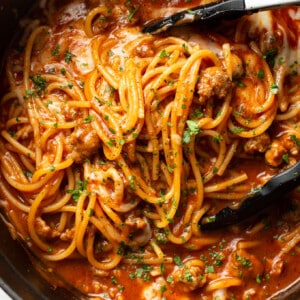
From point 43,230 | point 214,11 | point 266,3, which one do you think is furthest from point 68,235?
point 266,3

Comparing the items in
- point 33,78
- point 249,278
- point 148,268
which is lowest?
point 249,278

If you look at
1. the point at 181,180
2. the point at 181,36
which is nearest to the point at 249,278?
the point at 181,180

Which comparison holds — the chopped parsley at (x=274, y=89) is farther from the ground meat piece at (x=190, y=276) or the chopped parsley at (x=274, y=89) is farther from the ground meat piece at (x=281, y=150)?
the ground meat piece at (x=190, y=276)

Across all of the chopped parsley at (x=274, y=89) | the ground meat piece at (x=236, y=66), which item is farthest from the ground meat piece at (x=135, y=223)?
the chopped parsley at (x=274, y=89)

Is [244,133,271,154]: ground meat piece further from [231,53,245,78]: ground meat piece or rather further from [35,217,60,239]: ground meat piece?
[35,217,60,239]: ground meat piece

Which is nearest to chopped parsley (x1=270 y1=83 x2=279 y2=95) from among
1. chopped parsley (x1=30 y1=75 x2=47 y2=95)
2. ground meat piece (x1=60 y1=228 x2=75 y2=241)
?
chopped parsley (x1=30 y1=75 x2=47 y2=95)

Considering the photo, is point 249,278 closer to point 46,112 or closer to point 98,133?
point 98,133
